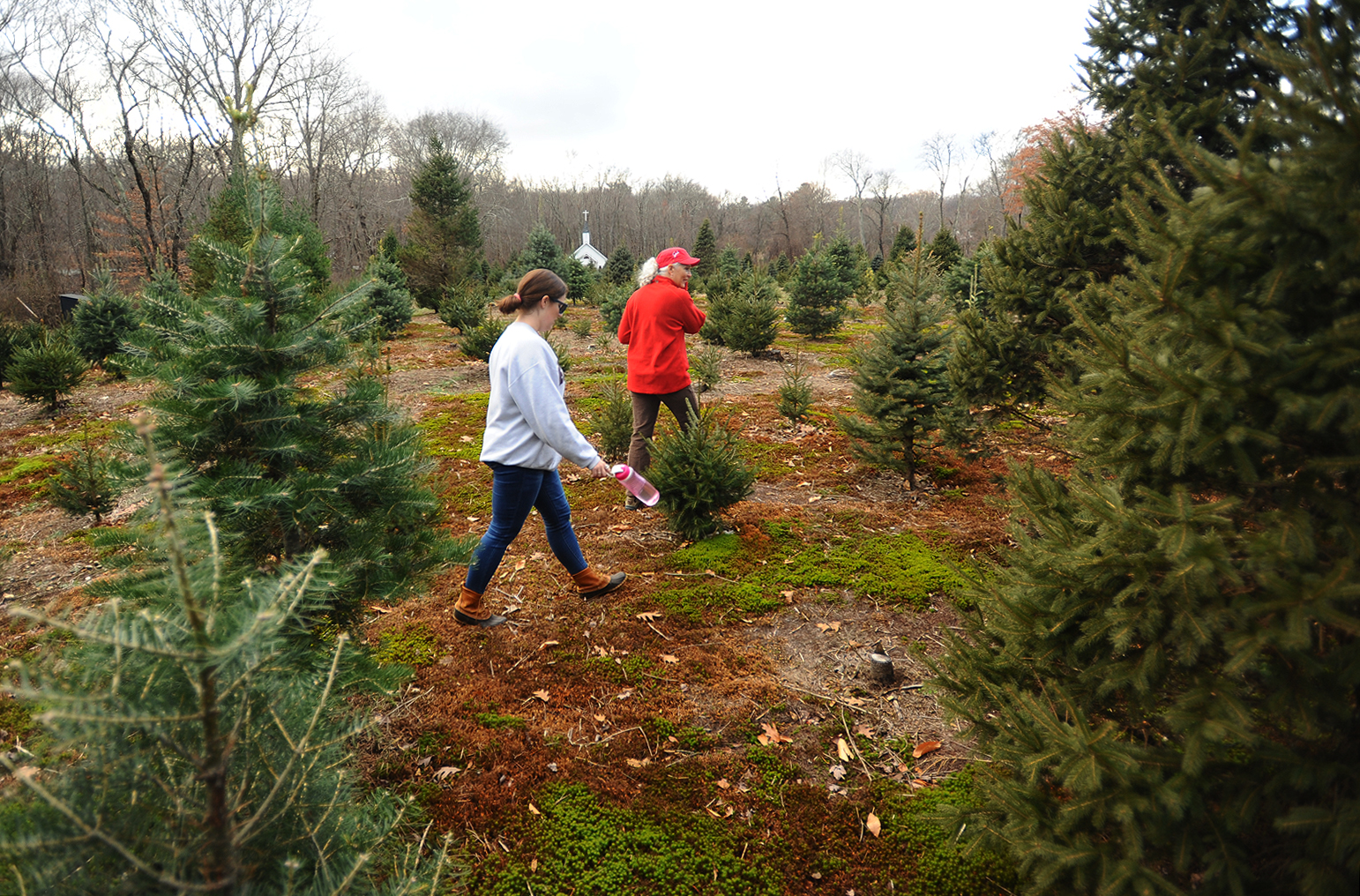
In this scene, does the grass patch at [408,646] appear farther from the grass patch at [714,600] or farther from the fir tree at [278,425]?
the grass patch at [714,600]

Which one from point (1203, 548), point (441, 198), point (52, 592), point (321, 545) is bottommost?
point (52, 592)

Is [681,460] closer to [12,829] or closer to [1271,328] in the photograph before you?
[1271,328]

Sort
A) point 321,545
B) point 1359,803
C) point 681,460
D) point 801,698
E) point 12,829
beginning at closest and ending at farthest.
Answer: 1. point 12,829
2. point 1359,803
3. point 321,545
4. point 801,698
5. point 681,460

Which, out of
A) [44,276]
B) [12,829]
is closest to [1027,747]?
[12,829]

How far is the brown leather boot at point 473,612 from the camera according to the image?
4.16m

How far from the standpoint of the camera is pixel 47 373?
964 centimetres

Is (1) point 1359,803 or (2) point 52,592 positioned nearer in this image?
(1) point 1359,803

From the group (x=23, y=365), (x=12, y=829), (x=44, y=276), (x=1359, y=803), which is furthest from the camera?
(x=44, y=276)

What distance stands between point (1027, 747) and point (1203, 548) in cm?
87

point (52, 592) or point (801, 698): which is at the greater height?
point (52, 592)

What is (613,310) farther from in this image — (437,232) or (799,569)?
(799,569)

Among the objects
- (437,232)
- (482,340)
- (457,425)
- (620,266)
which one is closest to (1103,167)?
(457,425)

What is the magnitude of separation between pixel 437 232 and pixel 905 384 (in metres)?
21.8

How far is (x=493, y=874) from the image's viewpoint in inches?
99.7
